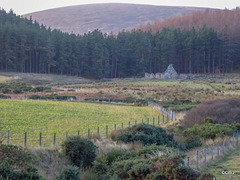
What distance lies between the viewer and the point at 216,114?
26.9 m

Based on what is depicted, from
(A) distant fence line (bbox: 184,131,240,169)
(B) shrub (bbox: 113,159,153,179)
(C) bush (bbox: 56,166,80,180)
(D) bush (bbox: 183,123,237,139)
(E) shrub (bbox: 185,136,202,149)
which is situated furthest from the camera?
(D) bush (bbox: 183,123,237,139)

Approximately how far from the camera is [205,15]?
166 m

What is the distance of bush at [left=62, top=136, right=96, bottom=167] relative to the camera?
14.2 metres

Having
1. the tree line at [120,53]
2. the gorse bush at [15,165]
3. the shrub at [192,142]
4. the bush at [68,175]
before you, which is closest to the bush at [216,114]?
the shrub at [192,142]

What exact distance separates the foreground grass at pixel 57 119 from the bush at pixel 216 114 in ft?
17.1

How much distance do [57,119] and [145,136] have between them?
13053 millimetres

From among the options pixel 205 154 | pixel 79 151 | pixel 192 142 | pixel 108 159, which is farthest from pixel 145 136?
pixel 79 151

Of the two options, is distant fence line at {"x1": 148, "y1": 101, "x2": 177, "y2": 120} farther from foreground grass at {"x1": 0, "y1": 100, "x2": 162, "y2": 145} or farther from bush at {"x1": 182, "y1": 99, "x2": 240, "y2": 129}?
bush at {"x1": 182, "y1": 99, "x2": 240, "y2": 129}

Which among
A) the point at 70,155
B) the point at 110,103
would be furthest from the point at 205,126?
Answer: the point at 110,103

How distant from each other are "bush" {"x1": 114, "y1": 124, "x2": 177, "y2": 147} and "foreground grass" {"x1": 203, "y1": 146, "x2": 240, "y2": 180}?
3.06 metres

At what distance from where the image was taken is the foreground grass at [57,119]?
866 inches

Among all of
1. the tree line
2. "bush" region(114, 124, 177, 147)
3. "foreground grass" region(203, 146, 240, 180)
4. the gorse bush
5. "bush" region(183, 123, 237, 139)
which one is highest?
the tree line

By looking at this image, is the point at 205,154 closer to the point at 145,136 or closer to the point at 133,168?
the point at 145,136

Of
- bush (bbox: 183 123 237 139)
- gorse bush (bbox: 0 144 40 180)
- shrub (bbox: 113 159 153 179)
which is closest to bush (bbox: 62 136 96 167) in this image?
shrub (bbox: 113 159 153 179)
